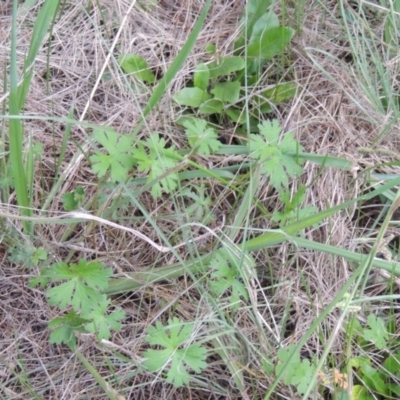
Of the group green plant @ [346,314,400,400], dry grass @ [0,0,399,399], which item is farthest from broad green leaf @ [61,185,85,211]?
green plant @ [346,314,400,400]

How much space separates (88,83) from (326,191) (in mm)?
725

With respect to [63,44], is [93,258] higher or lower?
lower

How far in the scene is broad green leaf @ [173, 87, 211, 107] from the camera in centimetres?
158

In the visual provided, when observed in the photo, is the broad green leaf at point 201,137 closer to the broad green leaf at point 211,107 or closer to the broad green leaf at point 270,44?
the broad green leaf at point 211,107

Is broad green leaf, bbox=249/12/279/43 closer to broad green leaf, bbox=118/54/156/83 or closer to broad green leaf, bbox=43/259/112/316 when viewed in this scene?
broad green leaf, bbox=118/54/156/83

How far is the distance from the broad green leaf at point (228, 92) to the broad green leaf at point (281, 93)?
0.31ft

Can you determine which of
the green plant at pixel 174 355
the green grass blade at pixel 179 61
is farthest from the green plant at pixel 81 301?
the green grass blade at pixel 179 61

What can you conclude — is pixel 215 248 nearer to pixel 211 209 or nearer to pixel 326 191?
pixel 211 209

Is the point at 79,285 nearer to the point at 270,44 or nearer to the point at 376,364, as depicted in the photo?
the point at 376,364

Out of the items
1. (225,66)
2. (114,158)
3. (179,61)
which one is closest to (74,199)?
(114,158)

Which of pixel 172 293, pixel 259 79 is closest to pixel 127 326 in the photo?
pixel 172 293

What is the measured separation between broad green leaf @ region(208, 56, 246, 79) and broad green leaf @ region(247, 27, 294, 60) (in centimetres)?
5

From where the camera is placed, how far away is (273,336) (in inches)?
55.1

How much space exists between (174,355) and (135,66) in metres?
0.81
